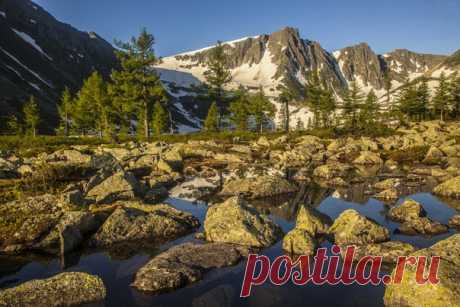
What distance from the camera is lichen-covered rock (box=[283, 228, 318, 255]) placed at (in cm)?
1173

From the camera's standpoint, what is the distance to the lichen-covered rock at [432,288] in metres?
7.67

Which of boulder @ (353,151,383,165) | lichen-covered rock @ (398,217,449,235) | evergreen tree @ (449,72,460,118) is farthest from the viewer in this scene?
evergreen tree @ (449,72,460,118)

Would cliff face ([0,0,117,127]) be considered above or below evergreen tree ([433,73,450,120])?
above

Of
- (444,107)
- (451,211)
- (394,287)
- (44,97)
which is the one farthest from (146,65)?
(44,97)

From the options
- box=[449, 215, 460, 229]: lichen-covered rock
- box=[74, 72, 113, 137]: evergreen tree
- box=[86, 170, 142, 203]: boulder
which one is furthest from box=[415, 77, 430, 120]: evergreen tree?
box=[86, 170, 142, 203]: boulder

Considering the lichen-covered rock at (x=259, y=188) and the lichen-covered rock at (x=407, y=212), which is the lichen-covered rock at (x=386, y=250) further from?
the lichen-covered rock at (x=259, y=188)

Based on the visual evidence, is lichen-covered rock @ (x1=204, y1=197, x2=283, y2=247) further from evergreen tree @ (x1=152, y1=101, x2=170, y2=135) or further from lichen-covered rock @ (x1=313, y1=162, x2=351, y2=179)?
evergreen tree @ (x1=152, y1=101, x2=170, y2=135)

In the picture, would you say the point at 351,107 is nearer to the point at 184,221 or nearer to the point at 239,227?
the point at 184,221

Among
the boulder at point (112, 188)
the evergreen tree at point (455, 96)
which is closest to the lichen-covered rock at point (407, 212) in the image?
the boulder at point (112, 188)

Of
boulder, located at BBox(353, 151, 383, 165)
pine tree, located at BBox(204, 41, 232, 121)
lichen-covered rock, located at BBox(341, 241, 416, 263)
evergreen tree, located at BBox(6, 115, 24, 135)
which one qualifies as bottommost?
boulder, located at BBox(353, 151, 383, 165)

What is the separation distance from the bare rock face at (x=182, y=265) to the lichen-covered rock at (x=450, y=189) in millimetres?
14430

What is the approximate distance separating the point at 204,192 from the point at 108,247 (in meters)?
10.2

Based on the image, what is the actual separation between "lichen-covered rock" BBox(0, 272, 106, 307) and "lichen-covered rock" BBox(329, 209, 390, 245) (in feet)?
26.6

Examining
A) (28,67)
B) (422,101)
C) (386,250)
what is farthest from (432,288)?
(28,67)
